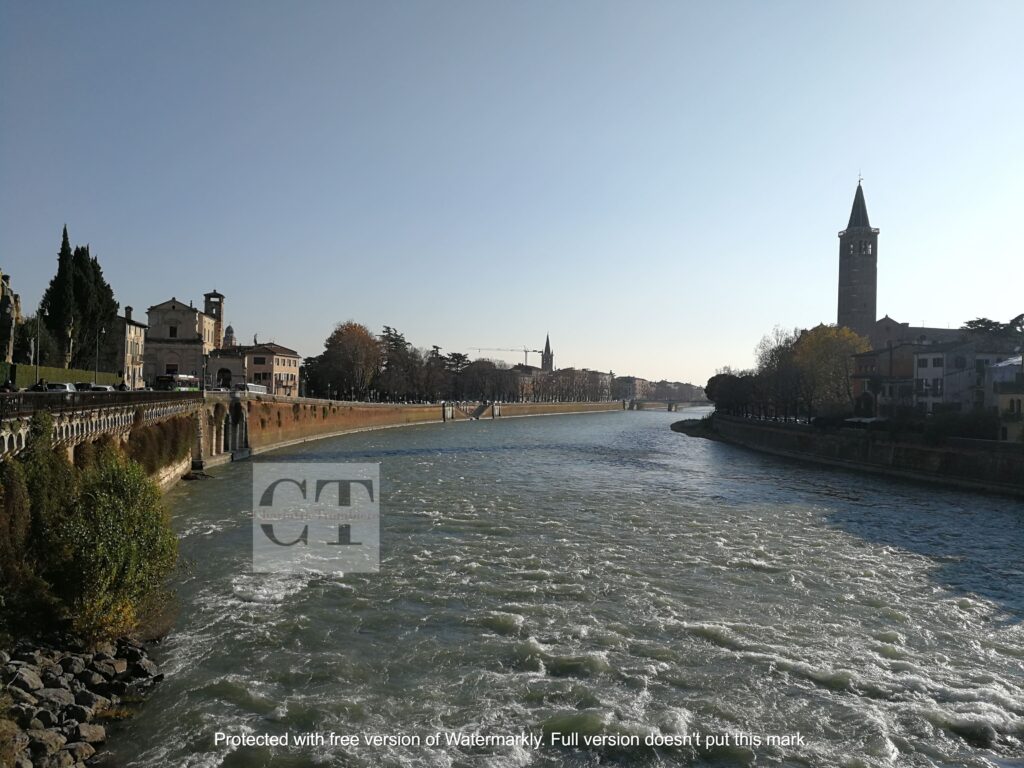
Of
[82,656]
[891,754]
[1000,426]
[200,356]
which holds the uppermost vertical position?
[200,356]

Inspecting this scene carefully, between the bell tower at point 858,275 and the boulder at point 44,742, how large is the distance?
106 meters

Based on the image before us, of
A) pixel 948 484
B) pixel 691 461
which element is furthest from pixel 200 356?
pixel 948 484

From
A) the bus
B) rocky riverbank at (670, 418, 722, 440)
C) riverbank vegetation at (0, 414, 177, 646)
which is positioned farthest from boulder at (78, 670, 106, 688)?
rocky riverbank at (670, 418, 722, 440)

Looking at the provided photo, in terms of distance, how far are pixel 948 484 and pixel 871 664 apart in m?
Result: 28.1

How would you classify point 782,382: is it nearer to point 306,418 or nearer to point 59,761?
point 306,418

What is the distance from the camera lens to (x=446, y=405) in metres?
97.2

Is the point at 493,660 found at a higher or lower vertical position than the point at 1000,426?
lower

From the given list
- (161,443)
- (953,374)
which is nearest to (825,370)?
(953,374)

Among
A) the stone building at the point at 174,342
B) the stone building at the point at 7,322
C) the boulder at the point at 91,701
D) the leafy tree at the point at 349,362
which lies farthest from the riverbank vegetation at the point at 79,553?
the leafy tree at the point at 349,362

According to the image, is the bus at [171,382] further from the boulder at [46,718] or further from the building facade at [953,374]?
the building facade at [953,374]

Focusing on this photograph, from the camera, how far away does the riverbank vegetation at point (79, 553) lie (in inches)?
390

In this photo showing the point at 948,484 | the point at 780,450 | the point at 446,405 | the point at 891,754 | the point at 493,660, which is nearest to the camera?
the point at 891,754

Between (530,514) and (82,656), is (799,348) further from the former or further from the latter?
(82,656)

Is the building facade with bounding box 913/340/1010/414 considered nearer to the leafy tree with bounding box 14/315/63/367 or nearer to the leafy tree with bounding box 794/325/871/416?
the leafy tree with bounding box 794/325/871/416
